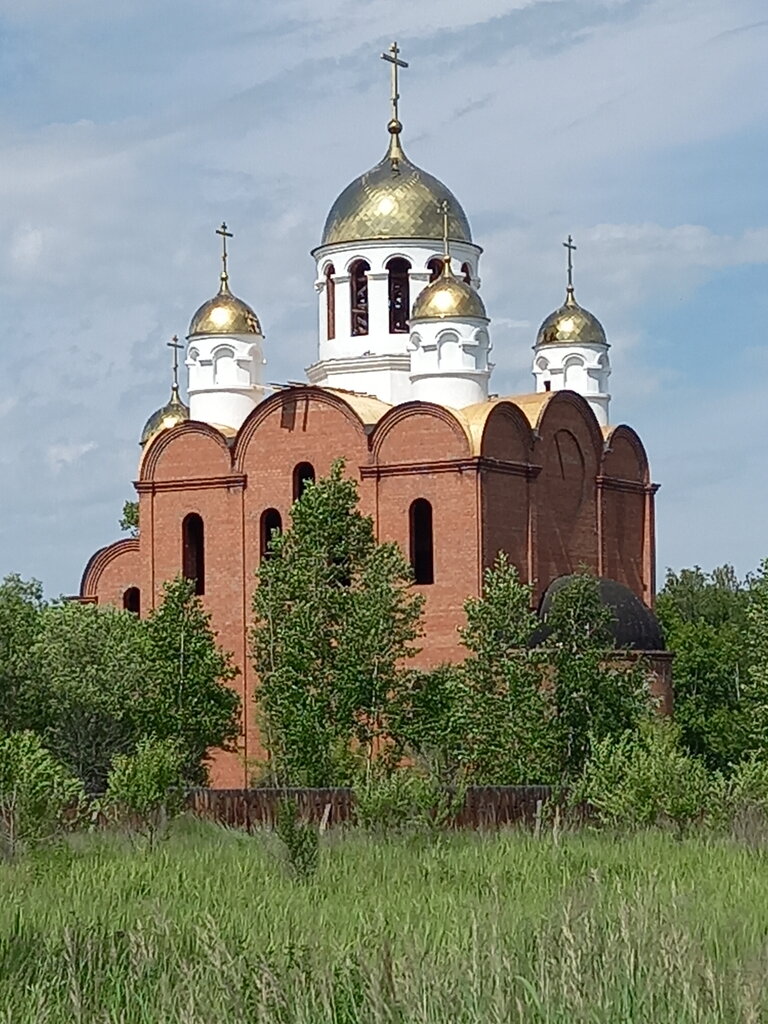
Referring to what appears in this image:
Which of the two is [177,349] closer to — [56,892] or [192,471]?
[192,471]

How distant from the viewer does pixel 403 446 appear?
29203mm

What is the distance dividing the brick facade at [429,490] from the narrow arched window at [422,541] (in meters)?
0.22

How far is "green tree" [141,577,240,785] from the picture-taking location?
2798 centimetres

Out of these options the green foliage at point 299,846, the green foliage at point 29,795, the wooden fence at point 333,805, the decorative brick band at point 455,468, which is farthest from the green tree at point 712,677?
the green foliage at point 299,846

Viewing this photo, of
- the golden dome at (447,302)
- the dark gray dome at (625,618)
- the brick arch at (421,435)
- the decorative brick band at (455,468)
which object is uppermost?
the golden dome at (447,302)

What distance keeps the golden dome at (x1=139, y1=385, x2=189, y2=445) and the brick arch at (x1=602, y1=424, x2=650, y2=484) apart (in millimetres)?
8247

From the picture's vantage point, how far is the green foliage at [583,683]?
25266 millimetres

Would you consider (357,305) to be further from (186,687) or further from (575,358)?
(186,687)

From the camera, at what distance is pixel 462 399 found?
29.6m

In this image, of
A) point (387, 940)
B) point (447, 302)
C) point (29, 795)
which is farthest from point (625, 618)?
point (387, 940)

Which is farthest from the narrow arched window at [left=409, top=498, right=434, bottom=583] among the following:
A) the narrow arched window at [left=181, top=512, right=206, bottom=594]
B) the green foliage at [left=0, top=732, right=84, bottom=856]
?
the green foliage at [left=0, top=732, right=84, bottom=856]

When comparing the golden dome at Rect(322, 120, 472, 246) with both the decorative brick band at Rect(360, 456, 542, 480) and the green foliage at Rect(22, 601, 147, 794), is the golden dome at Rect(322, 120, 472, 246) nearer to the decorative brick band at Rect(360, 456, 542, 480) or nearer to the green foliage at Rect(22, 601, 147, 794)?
the decorative brick band at Rect(360, 456, 542, 480)

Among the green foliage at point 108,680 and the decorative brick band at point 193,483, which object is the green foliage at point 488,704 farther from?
the decorative brick band at point 193,483

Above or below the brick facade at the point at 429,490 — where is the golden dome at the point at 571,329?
above
